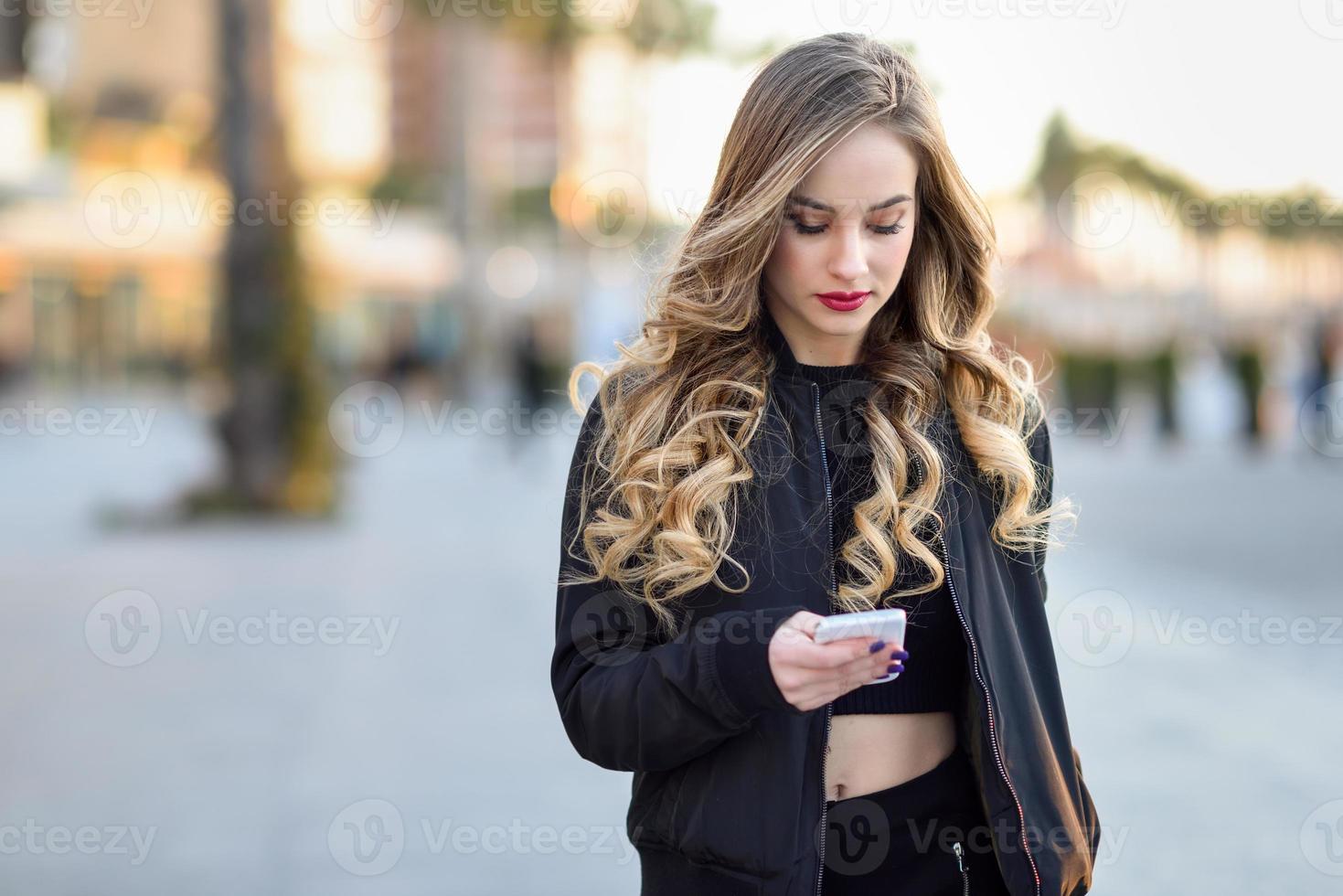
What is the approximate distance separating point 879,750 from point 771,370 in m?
0.61

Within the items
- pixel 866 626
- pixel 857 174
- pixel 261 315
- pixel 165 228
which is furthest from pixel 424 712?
pixel 165 228

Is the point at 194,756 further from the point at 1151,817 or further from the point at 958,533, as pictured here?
the point at 958,533

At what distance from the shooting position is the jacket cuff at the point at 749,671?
5.49ft

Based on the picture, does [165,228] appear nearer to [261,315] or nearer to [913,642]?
[261,315]

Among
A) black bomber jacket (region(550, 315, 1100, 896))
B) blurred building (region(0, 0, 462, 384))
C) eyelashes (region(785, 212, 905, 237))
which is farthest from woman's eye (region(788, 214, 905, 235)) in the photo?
blurred building (region(0, 0, 462, 384))

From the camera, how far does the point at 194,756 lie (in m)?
5.48

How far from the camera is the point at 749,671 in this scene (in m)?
1.68

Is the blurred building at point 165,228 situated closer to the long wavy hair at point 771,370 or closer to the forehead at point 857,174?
the long wavy hair at point 771,370

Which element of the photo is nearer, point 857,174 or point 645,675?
point 645,675

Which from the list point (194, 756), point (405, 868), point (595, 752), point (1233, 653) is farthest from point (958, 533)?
point (1233, 653)

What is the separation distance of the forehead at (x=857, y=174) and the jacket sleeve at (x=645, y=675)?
525 millimetres

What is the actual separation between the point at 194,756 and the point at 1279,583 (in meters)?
7.22

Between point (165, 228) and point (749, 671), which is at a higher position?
point (165, 228)

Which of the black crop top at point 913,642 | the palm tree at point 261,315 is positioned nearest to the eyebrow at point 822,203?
the black crop top at point 913,642
